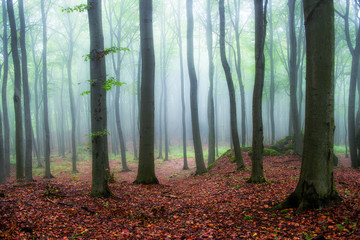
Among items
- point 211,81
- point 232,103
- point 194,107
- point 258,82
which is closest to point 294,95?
point 232,103

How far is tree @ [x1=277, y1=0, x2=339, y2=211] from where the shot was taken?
4.16 metres

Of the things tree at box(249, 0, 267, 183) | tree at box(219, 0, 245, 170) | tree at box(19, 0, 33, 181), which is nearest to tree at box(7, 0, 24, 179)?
tree at box(19, 0, 33, 181)

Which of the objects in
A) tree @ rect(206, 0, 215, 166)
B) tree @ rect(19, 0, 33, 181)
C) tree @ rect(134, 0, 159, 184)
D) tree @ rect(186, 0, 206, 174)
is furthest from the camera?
tree @ rect(206, 0, 215, 166)

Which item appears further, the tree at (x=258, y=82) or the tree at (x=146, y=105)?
the tree at (x=146, y=105)

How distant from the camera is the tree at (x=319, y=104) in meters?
4.16

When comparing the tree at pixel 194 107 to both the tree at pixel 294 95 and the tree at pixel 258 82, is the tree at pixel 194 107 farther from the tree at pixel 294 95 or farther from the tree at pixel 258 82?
the tree at pixel 294 95

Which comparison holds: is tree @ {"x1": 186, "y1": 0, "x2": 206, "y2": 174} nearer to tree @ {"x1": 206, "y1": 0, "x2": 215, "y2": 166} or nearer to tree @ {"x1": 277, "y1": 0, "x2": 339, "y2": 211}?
tree @ {"x1": 206, "y1": 0, "x2": 215, "y2": 166}

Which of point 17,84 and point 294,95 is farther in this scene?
point 294,95

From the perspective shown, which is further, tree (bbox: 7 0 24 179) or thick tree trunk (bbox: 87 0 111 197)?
tree (bbox: 7 0 24 179)

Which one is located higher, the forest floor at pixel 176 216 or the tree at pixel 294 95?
the tree at pixel 294 95

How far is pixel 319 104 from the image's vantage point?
417 centimetres

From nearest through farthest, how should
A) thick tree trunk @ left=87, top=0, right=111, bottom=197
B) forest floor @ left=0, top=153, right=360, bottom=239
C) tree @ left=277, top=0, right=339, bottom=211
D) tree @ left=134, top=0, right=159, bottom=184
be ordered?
forest floor @ left=0, top=153, right=360, bottom=239 → tree @ left=277, top=0, right=339, bottom=211 → thick tree trunk @ left=87, top=0, right=111, bottom=197 → tree @ left=134, top=0, right=159, bottom=184

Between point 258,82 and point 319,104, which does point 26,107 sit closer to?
point 258,82

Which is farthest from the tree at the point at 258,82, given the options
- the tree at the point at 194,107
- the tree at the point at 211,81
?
the tree at the point at 211,81
